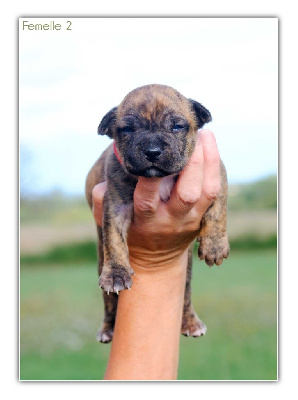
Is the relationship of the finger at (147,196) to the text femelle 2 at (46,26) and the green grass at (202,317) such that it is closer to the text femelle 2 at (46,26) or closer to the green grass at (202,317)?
the text femelle 2 at (46,26)

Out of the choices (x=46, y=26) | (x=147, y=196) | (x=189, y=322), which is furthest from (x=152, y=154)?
(x=46, y=26)

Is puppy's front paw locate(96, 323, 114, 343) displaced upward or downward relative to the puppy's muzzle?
downward

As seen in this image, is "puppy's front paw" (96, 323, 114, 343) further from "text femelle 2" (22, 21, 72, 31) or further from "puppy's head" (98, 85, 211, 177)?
"text femelle 2" (22, 21, 72, 31)

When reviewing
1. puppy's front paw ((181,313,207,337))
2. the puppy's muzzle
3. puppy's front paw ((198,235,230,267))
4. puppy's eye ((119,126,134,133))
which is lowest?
puppy's front paw ((181,313,207,337))

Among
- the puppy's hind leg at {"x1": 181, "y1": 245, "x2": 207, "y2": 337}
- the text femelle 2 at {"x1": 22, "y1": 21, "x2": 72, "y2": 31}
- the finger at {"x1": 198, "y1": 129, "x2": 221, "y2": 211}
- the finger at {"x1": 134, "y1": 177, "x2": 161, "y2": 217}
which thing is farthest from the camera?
the text femelle 2 at {"x1": 22, "y1": 21, "x2": 72, "y2": 31}

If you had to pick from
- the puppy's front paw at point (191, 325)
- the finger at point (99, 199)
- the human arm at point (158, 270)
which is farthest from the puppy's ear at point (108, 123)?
the puppy's front paw at point (191, 325)

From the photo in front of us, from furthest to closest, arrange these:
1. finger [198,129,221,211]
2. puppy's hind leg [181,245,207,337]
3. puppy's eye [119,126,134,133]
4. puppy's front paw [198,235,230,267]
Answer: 1. puppy's hind leg [181,245,207,337]
2. puppy's front paw [198,235,230,267]
3. puppy's eye [119,126,134,133]
4. finger [198,129,221,211]

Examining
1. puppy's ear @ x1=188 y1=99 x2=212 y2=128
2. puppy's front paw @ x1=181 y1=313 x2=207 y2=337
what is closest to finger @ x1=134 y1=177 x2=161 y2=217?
puppy's ear @ x1=188 y1=99 x2=212 y2=128
